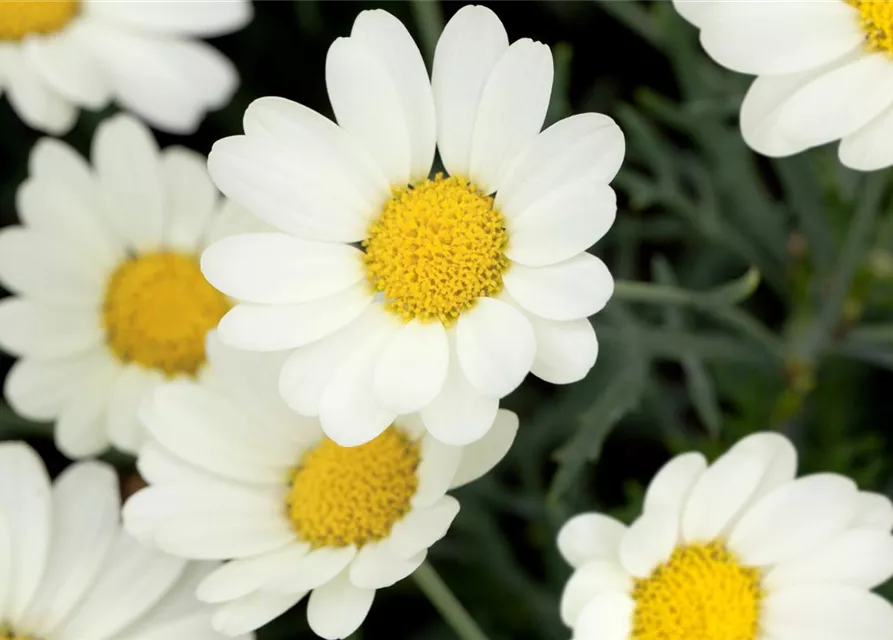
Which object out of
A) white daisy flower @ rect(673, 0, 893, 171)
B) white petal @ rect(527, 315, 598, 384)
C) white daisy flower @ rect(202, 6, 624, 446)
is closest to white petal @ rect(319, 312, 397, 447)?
white daisy flower @ rect(202, 6, 624, 446)

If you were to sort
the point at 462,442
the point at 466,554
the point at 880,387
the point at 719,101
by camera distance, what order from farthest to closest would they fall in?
the point at 880,387
the point at 466,554
the point at 719,101
the point at 462,442

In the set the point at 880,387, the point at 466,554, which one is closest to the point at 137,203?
the point at 466,554

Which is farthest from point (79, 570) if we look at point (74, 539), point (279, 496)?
point (279, 496)

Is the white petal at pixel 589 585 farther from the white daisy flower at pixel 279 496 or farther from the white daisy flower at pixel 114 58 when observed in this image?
the white daisy flower at pixel 114 58

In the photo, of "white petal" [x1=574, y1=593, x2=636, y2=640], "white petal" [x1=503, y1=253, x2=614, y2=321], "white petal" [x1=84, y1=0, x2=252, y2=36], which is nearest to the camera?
"white petal" [x1=503, y1=253, x2=614, y2=321]

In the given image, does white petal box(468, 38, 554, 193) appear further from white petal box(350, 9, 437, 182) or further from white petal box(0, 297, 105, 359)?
white petal box(0, 297, 105, 359)

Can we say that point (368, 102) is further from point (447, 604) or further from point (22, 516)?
point (22, 516)

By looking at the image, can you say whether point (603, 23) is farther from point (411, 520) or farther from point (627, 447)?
point (411, 520)
